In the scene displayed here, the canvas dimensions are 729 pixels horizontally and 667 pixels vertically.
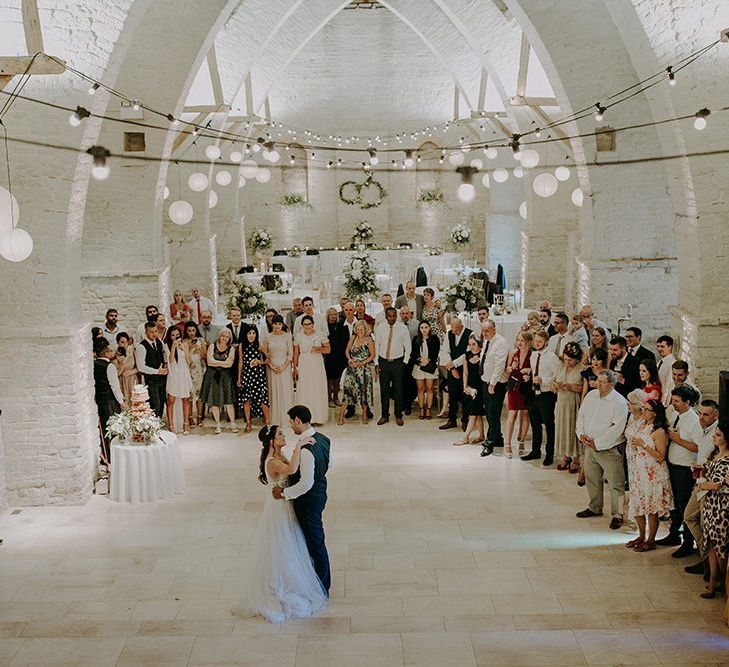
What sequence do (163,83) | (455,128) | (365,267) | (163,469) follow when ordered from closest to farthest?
(163,469)
(163,83)
(365,267)
(455,128)

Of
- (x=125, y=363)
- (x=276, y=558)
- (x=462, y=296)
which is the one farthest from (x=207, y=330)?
(x=276, y=558)

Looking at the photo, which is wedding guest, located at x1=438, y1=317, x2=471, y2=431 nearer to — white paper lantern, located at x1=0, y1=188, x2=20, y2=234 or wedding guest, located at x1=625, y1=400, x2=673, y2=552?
wedding guest, located at x1=625, y1=400, x2=673, y2=552

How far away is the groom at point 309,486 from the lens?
6.22m

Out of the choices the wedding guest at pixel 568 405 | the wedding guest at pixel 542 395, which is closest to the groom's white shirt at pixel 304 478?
the wedding guest at pixel 568 405

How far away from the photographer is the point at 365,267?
14984 millimetres

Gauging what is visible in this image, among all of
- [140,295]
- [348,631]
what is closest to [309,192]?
[140,295]

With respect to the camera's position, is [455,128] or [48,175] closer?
[48,175]

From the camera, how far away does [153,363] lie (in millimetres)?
10406

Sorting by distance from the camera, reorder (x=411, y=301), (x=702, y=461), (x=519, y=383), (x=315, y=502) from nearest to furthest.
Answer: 1. (x=315, y=502)
2. (x=702, y=461)
3. (x=519, y=383)
4. (x=411, y=301)

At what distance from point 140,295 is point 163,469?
5.00 metres

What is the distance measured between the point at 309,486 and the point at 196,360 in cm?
525

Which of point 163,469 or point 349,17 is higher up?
point 349,17

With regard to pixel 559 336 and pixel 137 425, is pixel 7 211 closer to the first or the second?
pixel 137 425

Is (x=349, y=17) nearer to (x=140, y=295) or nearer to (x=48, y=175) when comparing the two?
(x=140, y=295)
